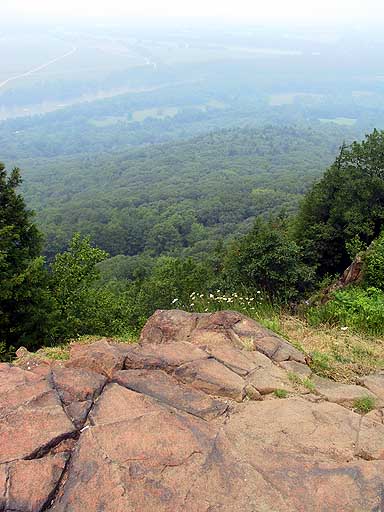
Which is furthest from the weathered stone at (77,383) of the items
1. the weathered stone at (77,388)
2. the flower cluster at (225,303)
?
the flower cluster at (225,303)

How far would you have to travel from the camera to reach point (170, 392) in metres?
4.80

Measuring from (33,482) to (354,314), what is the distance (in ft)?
19.1

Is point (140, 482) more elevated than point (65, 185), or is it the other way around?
point (140, 482)

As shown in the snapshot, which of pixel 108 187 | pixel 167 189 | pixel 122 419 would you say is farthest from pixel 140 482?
pixel 108 187

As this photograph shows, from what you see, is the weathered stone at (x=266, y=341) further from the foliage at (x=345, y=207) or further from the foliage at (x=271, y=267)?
the foliage at (x=345, y=207)

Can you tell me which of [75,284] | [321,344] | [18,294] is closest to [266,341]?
[321,344]

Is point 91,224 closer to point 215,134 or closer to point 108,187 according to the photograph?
point 108,187

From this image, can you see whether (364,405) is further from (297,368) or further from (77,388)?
(77,388)

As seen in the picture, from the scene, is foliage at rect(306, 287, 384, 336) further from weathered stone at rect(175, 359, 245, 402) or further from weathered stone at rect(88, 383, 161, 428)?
weathered stone at rect(88, 383, 161, 428)

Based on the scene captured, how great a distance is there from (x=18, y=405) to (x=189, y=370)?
1920mm

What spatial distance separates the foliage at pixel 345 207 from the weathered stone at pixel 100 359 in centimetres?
1394

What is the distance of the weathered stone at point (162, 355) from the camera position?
5.37 m

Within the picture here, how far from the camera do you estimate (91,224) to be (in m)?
77.6

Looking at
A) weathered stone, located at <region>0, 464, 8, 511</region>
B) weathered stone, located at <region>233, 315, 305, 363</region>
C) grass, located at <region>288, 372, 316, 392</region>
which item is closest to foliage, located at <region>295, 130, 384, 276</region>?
weathered stone, located at <region>233, 315, 305, 363</region>
